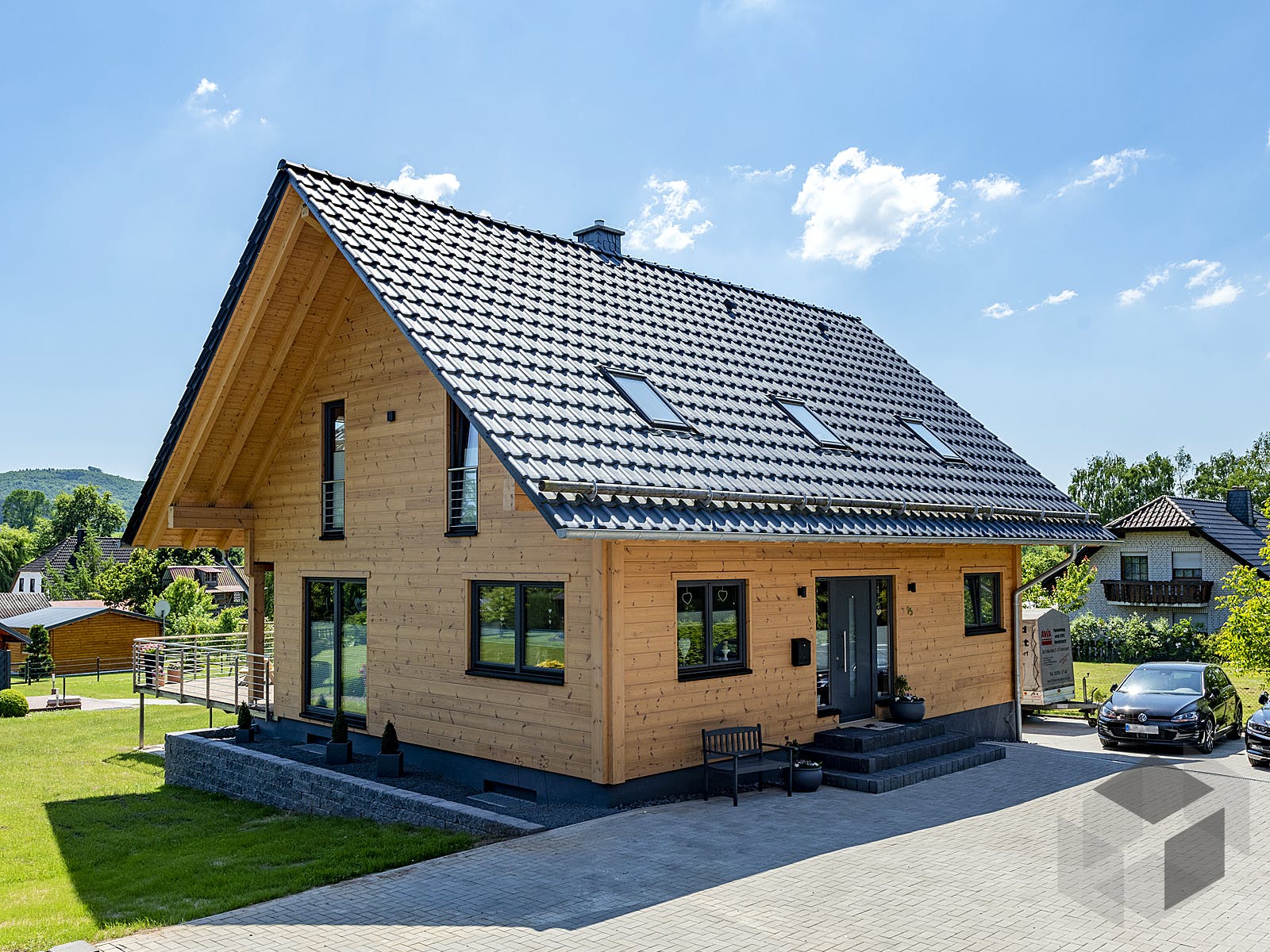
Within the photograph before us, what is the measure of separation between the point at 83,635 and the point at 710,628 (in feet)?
157

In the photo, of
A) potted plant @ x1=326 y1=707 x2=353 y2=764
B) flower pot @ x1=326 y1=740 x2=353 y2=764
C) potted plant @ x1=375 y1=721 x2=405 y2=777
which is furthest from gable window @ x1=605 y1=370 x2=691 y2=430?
flower pot @ x1=326 y1=740 x2=353 y2=764

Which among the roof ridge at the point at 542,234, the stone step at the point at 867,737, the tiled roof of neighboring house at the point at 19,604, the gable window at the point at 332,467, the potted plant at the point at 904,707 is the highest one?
the roof ridge at the point at 542,234

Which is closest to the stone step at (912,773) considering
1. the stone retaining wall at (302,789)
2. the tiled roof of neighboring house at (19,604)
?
the stone retaining wall at (302,789)

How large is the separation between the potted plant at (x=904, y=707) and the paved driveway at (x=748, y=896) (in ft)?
11.1

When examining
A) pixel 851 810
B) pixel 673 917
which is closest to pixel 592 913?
pixel 673 917

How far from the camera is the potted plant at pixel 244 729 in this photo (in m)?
15.9

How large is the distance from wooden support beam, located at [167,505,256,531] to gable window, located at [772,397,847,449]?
954cm

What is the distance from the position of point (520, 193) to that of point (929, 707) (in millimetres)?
11719

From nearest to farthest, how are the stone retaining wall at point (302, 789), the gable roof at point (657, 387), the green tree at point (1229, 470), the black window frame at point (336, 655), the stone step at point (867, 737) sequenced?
the stone retaining wall at point (302, 789), the gable roof at point (657, 387), the stone step at point (867, 737), the black window frame at point (336, 655), the green tree at point (1229, 470)

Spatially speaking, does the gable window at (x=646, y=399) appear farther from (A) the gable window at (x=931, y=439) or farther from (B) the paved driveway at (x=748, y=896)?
(A) the gable window at (x=931, y=439)

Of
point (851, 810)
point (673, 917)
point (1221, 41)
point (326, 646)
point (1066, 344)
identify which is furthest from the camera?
point (1066, 344)

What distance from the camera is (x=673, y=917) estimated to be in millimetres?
7348

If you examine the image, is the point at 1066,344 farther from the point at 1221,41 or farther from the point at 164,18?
the point at 164,18

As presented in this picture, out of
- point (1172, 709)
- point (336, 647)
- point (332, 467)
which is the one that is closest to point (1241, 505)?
point (1172, 709)
